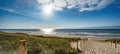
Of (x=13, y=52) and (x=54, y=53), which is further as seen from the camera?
(x=54, y=53)

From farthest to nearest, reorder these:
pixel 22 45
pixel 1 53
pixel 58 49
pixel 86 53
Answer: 1. pixel 86 53
2. pixel 58 49
3. pixel 1 53
4. pixel 22 45

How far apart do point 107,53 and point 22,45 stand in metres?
6.03

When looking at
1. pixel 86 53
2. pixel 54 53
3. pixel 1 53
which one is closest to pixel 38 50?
pixel 54 53

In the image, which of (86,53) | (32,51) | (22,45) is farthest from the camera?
(86,53)

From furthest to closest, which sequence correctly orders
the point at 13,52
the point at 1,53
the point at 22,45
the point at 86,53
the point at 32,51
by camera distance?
1. the point at 86,53
2. the point at 32,51
3. the point at 13,52
4. the point at 1,53
5. the point at 22,45

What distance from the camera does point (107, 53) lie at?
7613 mm

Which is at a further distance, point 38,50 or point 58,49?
point 58,49

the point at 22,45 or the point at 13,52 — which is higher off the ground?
the point at 22,45

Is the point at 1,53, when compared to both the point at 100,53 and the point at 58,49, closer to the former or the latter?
the point at 58,49

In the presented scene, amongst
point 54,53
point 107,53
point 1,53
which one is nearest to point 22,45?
point 1,53

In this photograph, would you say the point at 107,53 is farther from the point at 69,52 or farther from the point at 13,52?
the point at 13,52

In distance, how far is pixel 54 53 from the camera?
562cm

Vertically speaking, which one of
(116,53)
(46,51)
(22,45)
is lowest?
(116,53)

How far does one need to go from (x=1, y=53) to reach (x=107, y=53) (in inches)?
203
